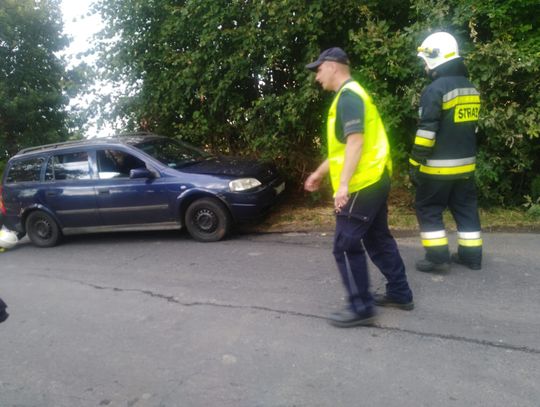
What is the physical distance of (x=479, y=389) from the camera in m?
2.77

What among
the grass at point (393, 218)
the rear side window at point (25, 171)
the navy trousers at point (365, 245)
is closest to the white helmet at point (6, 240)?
the navy trousers at point (365, 245)

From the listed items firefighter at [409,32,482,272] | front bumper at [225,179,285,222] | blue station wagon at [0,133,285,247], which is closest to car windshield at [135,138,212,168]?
blue station wagon at [0,133,285,247]

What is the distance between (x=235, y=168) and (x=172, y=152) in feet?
3.53

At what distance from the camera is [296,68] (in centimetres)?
743

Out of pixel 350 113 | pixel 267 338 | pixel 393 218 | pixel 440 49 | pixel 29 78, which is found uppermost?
pixel 29 78

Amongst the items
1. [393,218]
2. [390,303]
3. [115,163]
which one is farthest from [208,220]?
[390,303]

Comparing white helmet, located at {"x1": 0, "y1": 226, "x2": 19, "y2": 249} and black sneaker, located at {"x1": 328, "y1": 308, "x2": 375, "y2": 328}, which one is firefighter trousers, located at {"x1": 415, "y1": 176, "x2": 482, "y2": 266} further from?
white helmet, located at {"x1": 0, "y1": 226, "x2": 19, "y2": 249}

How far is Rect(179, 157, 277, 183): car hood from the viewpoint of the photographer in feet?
21.7

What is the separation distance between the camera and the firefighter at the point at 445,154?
4.02 meters

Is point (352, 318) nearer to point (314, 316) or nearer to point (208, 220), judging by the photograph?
point (314, 316)

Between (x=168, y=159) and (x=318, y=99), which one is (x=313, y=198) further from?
(x=168, y=159)

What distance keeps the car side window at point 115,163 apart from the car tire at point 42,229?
3.89 feet

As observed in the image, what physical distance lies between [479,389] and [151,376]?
2046 mm

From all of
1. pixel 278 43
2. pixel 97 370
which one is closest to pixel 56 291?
pixel 97 370
